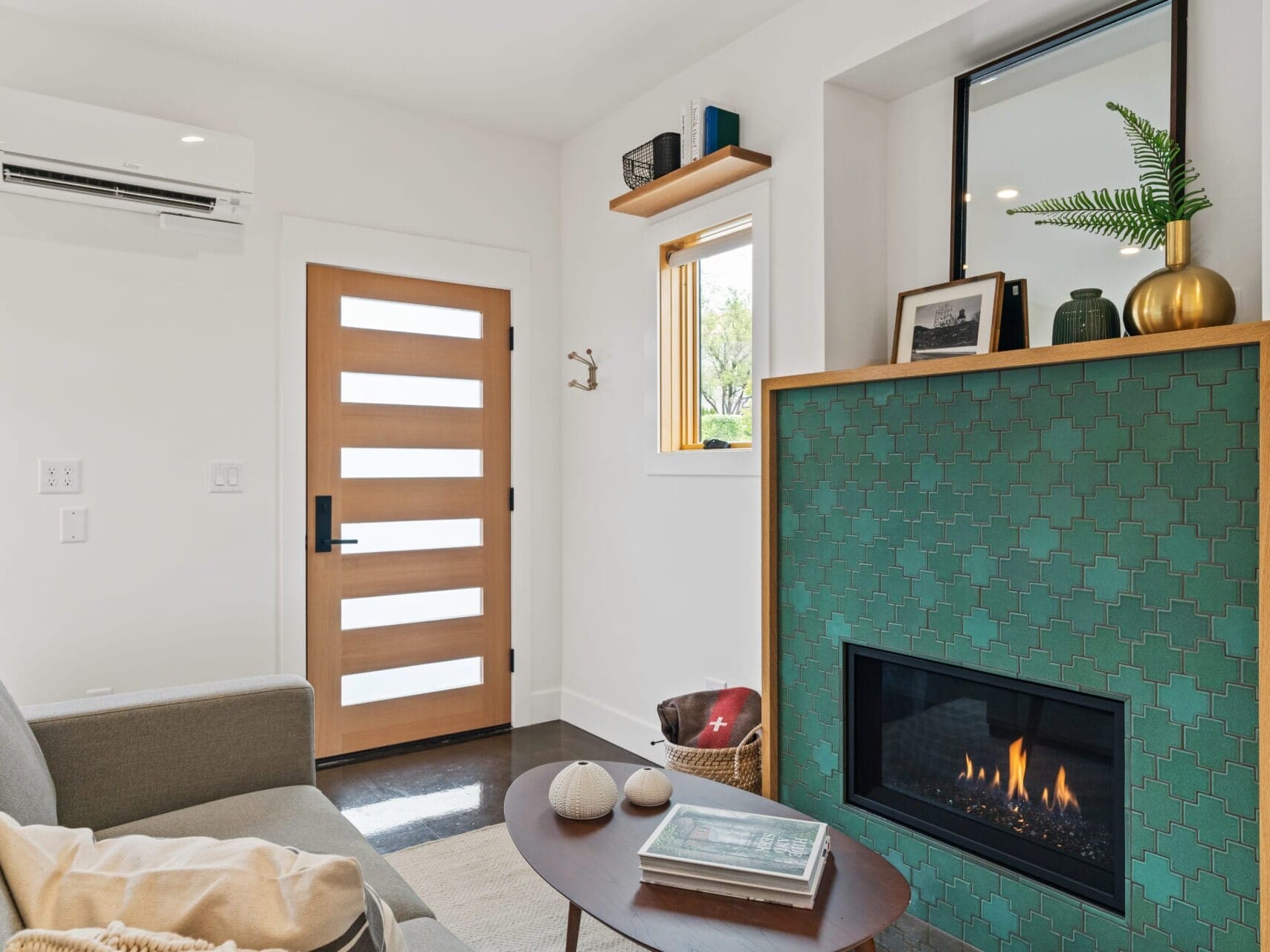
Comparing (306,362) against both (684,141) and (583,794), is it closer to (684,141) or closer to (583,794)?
(684,141)

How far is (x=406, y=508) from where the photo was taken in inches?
144

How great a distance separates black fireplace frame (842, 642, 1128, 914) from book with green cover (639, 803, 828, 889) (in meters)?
0.64

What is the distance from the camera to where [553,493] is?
4.11 meters

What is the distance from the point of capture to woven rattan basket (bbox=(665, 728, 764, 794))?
8.57ft

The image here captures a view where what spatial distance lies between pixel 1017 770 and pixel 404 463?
2617 mm

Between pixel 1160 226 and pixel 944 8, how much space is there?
0.91 m

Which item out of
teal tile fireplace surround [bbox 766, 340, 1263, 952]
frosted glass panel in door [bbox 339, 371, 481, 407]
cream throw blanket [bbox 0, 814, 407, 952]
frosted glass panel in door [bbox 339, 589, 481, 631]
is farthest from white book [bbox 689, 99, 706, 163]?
cream throw blanket [bbox 0, 814, 407, 952]

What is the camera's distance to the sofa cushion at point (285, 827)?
5.09ft

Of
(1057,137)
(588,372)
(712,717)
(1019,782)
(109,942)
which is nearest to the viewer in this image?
(109,942)

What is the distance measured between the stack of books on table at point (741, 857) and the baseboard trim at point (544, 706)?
2431 millimetres

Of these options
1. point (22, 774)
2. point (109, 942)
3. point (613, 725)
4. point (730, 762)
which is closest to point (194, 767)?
point (22, 774)

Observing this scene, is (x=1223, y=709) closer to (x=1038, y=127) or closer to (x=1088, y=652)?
(x=1088, y=652)

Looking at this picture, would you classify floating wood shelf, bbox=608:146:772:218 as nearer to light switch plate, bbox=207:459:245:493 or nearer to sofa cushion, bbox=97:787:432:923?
light switch plate, bbox=207:459:245:493

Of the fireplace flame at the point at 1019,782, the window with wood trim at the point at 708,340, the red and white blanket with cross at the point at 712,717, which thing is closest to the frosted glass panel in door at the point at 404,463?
the window with wood trim at the point at 708,340
